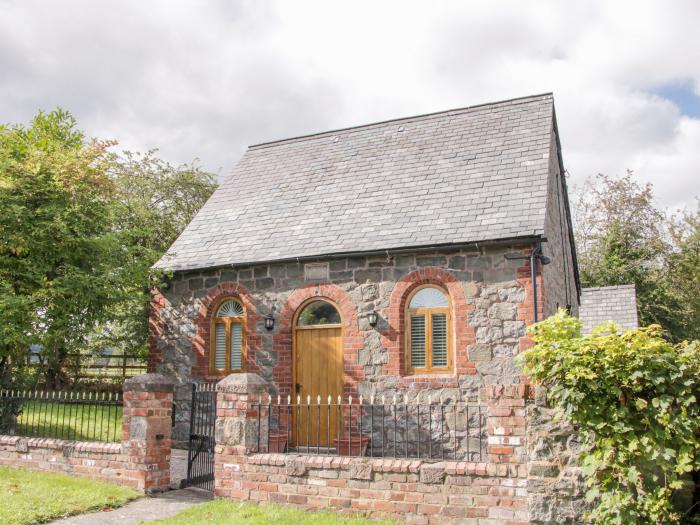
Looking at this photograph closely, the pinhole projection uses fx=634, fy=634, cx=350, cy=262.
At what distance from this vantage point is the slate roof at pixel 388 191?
37.7 ft

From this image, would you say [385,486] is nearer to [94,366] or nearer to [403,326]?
[403,326]

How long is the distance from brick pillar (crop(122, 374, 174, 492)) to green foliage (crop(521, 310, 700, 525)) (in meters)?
5.20

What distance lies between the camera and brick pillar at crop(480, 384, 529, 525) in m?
6.49

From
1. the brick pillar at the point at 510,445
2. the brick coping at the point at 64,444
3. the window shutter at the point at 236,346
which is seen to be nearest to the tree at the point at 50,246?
the brick coping at the point at 64,444

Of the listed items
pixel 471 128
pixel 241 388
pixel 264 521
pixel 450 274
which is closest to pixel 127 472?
pixel 241 388

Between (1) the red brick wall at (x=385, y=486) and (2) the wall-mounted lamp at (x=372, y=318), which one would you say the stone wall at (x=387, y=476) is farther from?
(2) the wall-mounted lamp at (x=372, y=318)

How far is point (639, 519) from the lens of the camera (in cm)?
578

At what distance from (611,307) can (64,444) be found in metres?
15.3

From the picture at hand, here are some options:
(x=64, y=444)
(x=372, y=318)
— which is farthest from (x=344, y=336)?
(x=64, y=444)

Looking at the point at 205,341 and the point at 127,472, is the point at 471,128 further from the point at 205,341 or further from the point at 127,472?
the point at 127,472

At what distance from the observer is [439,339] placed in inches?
439

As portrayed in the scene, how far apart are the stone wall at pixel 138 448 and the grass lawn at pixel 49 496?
6.6 inches

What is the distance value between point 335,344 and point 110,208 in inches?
192

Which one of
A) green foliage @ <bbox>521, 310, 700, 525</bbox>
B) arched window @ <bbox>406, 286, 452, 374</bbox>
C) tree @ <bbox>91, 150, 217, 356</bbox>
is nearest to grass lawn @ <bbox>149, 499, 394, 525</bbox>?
green foliage @ <bbox>521, 310, 700, 525</bbox>
